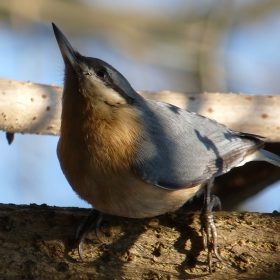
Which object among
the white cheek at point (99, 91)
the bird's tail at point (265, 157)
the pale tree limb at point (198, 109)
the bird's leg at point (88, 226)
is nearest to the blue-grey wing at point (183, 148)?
the bird's tail at point (265, 157)

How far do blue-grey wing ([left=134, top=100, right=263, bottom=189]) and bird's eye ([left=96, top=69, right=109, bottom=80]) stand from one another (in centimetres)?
36

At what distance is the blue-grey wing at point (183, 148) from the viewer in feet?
10.3

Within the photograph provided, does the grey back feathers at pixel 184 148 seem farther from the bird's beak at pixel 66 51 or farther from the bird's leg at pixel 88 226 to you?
the bird's beak at pixel 66 51

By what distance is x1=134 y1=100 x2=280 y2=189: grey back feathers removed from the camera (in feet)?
10.4

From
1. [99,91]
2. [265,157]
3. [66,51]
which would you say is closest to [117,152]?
[99,91]

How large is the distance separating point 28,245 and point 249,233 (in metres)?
1.33

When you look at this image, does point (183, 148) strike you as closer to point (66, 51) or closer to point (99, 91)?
point (99, 91)

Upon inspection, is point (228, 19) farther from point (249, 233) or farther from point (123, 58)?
point (249, 233)

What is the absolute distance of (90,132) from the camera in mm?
3076

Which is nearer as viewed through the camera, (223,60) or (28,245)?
(28,245)

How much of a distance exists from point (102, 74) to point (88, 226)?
94 cm

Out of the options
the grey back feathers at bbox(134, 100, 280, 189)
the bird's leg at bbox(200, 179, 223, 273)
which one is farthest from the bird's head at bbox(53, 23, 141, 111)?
the bird's leg at bbox(200, 179, 223, 273)

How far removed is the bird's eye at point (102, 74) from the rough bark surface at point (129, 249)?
2.87 feet

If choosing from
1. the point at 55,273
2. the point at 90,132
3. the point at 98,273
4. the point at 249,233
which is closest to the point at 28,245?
the point at 55,273
